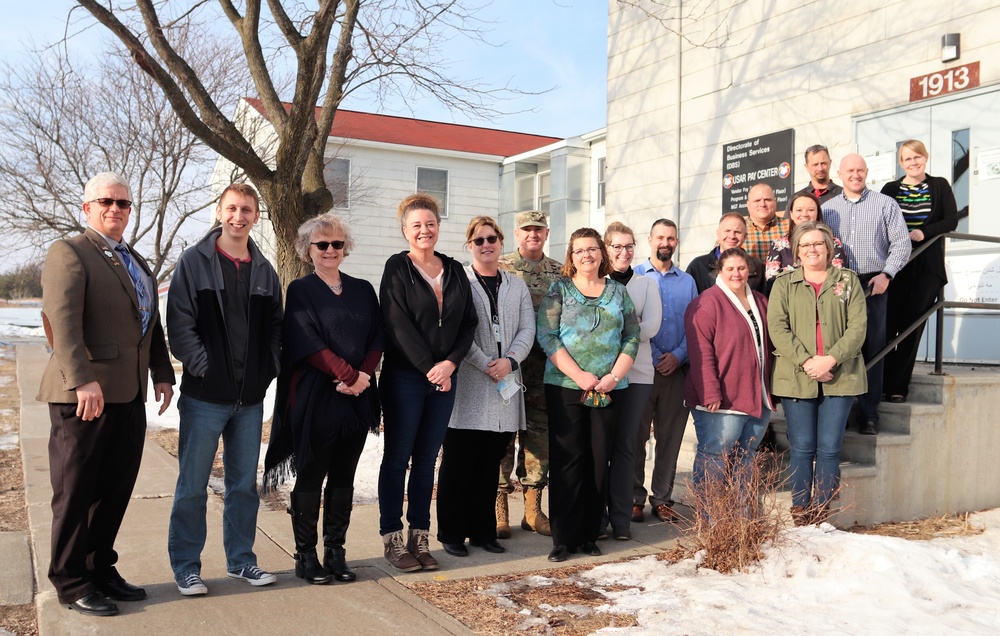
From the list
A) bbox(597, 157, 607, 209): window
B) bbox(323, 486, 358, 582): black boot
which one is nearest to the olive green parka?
bbox(323, 486, 358, 582): black boot

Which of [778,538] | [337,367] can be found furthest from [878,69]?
[337,367]

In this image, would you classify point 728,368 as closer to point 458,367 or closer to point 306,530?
point 458,367

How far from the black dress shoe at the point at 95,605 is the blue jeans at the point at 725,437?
3.17m

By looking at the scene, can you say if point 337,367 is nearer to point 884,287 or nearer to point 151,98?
point 884,287

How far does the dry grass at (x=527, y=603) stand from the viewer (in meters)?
3.85

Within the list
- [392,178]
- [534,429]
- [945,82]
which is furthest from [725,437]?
[392,178]

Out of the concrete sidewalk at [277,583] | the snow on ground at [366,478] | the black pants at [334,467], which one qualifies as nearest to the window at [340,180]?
the snow on ground at [366,478]

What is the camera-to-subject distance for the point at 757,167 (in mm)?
9969

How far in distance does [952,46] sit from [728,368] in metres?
4.78

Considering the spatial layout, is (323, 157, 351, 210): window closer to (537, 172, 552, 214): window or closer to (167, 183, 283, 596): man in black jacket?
(537, 172, 552, 214): window

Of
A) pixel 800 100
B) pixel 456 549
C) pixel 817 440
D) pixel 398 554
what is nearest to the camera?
pixel 398 554

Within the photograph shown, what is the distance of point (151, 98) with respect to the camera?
65.2 ft

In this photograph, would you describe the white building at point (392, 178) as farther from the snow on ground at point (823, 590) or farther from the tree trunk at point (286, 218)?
the snow on ground at point (823, 590)

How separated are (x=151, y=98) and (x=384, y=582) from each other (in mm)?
18167
